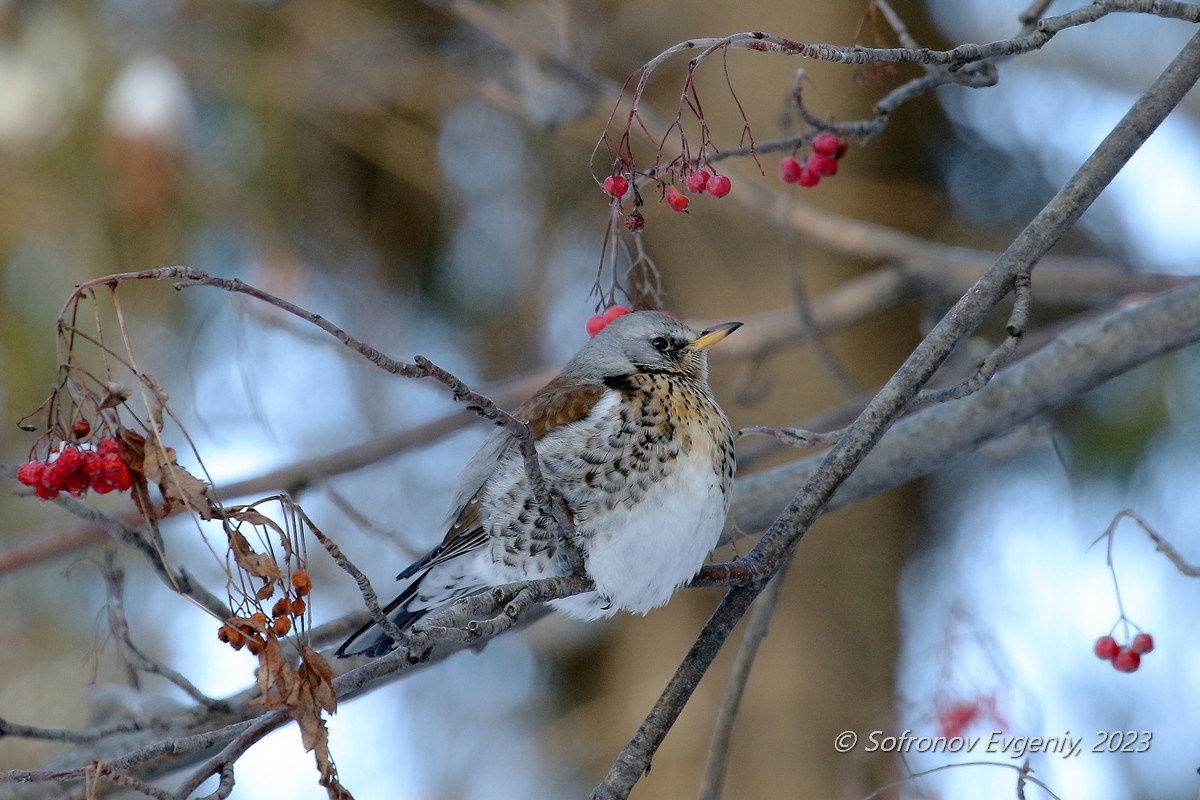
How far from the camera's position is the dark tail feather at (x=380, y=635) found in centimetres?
200

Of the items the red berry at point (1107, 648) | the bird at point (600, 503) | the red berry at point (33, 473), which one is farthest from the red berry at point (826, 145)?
the red berry at point (33, 473)

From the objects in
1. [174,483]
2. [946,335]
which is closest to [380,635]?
[174,483]

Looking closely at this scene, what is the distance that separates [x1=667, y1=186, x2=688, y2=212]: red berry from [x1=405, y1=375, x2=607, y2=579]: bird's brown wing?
61cm

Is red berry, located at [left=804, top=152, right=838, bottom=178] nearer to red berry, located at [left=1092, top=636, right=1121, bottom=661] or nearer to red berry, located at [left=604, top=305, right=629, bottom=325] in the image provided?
red berry, located at [left=604, top=305, right=629, bottom=325]

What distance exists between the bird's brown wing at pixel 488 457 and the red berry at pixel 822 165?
0.62 meters

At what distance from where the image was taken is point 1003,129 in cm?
447

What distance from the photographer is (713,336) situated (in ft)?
8.11

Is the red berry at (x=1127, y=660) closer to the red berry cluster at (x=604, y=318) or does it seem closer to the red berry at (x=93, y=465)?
the red berry cluster at (x=604, y=318)

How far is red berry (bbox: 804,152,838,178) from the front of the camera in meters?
2.21

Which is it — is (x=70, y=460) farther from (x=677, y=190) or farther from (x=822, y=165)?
(x=822, y=165)

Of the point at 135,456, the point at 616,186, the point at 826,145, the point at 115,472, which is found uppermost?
the point at 826,145

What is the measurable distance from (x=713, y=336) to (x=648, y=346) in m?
0.15

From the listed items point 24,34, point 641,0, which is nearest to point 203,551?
point 24,34

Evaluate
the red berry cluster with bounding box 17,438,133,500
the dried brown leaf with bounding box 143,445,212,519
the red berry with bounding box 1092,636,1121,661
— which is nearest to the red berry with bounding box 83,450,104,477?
the red berry cluster with bounding box 17,438,133,500
